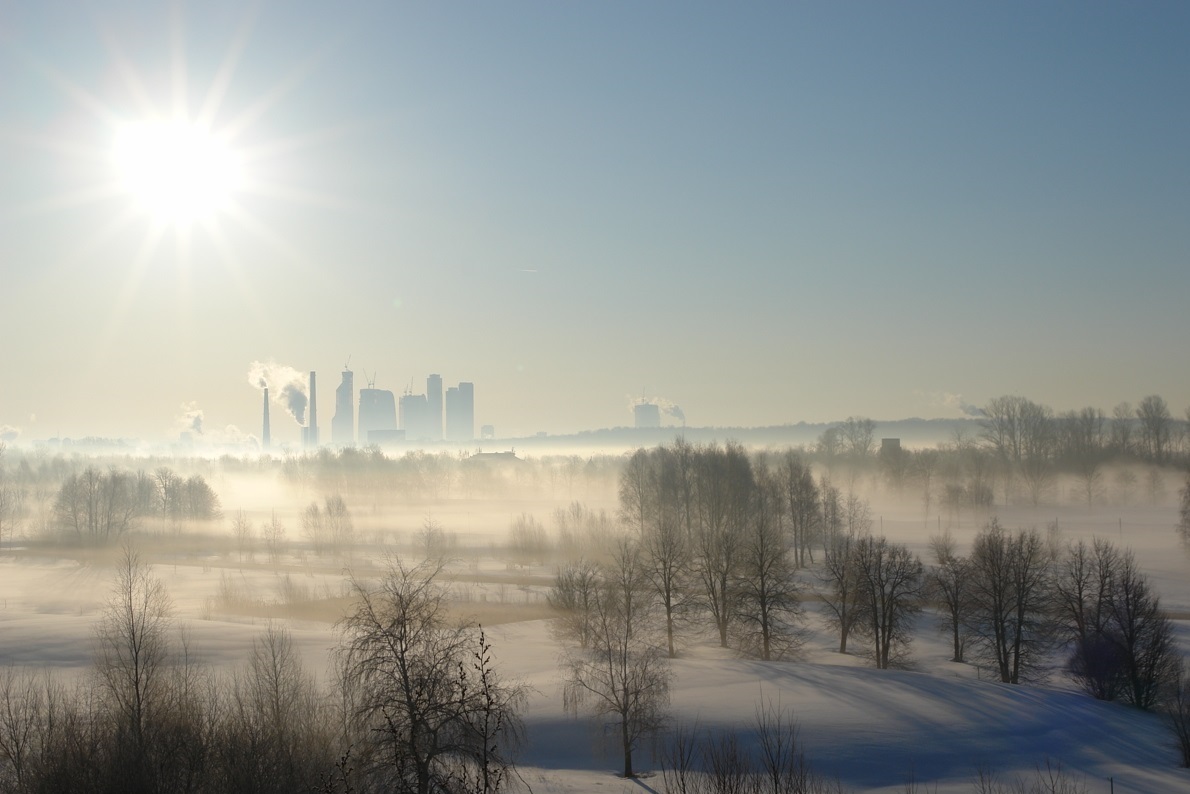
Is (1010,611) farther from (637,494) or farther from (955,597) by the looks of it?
(637,494)

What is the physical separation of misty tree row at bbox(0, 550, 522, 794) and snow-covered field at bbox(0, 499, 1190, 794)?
5.89 m

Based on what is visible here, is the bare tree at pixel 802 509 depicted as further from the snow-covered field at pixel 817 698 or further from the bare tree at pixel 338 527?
the bare tree at pixel 338 527

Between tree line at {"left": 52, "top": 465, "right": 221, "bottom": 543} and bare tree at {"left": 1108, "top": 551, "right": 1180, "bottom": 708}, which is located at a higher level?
tree line at {"left": 52, "top": 465, "right": 221, "bottom": 543}

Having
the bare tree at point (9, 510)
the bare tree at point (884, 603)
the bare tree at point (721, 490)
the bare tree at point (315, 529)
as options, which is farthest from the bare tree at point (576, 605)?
the bare tree at point (9, 510)

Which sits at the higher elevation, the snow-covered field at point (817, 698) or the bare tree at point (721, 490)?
the bare tree at point (721, 490)

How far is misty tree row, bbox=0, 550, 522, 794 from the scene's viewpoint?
61.1ft

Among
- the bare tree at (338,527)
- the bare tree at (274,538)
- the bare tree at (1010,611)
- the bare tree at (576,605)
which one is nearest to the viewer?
the bare tree at (576,605)

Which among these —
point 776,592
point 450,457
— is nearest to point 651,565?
point 776,592

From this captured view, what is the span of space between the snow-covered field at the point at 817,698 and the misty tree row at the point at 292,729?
5891 mm

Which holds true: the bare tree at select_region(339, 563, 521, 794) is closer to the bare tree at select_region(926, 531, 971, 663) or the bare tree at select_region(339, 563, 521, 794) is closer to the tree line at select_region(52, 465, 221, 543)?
the bare tree at select_region(926, 531, 971, 663)

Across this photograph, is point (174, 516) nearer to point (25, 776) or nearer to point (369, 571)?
point (369, 571)

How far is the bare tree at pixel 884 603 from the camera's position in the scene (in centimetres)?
4881

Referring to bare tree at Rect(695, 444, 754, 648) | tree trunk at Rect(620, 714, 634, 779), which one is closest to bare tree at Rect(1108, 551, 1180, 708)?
tree trunk at Rect(620, 714, 634, 779)

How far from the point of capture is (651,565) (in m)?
58.7
